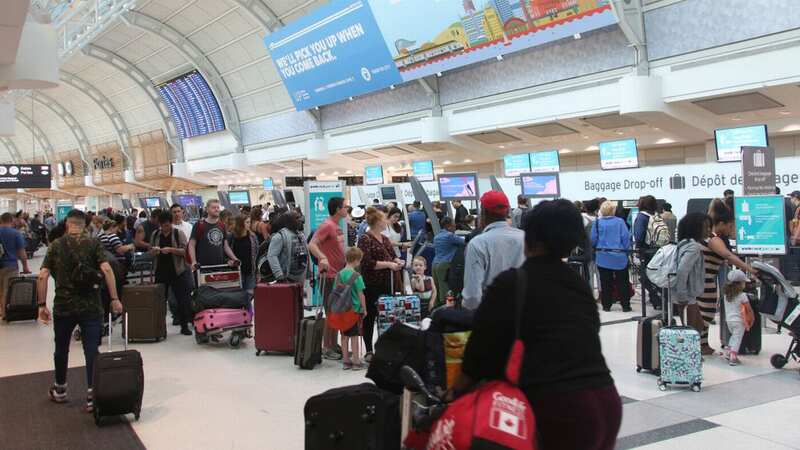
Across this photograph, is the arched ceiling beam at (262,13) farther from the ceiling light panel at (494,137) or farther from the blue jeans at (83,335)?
the blue jeans at (83,335)

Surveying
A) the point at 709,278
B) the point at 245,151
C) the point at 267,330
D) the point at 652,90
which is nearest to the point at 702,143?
the point at 652,90

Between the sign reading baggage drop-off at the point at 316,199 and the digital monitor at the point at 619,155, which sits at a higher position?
the digital monitor at the point at 619,155

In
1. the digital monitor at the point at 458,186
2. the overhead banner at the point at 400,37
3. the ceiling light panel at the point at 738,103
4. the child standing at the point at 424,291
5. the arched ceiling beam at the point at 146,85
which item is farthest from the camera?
the arched ceiling beam at the point at 146,85

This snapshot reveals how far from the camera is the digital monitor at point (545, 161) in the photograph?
17.6m

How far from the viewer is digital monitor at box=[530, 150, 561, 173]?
17591 millimetres

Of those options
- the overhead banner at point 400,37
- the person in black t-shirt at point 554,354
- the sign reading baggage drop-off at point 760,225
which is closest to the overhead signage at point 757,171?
the sign reading baggage drop-off at point 760,225

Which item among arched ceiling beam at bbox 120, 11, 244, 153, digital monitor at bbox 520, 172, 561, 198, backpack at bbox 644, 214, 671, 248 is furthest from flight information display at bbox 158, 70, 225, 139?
backpack at bbox 644, 214, 671, 248

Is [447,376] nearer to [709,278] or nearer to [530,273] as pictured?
[530,273]

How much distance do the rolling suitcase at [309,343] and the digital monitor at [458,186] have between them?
4.96m

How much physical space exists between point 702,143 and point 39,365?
17376mm

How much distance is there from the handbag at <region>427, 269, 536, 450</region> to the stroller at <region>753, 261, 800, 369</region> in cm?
484

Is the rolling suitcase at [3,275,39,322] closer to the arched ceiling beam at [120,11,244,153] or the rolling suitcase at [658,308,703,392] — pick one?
the rolling suitcase at [658,308,703,392]

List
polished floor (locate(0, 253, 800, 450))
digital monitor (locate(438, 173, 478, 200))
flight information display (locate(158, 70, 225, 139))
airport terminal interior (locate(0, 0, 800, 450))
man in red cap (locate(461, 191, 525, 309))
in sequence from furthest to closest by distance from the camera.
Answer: flight information display (locate(158, 70, 225, 139))
digital monitor (locate(438, 173, 478, 200))
polished floor (locate(0, 253, 800, 450))
man in red cap (locate(461, 191, 525, 309))
airport terminal interior (locate(0, 0, 800, 450))

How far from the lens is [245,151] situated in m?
35.2
